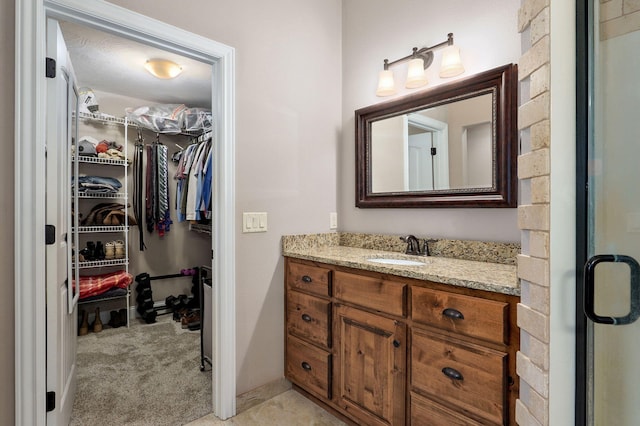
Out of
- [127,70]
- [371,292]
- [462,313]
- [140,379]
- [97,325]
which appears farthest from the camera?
[97,325]

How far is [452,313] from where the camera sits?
4.33 feet

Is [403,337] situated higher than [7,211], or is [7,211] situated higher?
[7,211]

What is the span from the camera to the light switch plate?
2.01 m

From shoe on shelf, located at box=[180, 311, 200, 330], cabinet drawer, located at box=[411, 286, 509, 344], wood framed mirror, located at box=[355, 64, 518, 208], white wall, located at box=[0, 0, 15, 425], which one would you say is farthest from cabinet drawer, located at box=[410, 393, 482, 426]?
shoe on shelf, located at box=[180, 311, 200, 330]

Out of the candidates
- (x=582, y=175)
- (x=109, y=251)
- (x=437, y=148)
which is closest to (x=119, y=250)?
Result: (x=109, y=251)

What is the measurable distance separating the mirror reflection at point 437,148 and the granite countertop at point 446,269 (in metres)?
0.43

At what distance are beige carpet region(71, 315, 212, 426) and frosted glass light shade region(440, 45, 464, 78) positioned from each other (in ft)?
7.84

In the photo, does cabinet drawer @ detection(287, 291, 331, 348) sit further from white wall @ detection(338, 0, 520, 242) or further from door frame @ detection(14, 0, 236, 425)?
door frame @ detection(14, 0, 236, 425)

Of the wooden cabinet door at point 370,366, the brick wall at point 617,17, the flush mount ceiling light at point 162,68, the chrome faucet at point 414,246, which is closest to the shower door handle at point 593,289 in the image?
the brick wall at point 617,17

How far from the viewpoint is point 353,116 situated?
8.11 ft

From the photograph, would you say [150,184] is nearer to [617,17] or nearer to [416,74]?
[416,74]

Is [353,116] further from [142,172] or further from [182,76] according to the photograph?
[142,172]

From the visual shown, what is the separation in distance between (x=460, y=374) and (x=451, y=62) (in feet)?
5.14

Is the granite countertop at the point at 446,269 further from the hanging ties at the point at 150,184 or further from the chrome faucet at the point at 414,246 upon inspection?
the hanging ties at the point at 150,184
